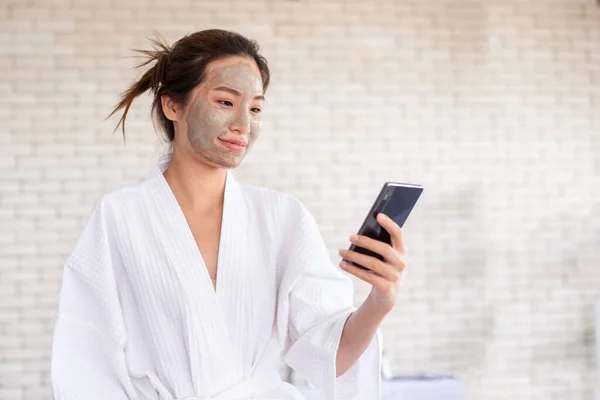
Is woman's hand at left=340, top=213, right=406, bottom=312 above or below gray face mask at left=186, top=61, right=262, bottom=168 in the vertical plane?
below

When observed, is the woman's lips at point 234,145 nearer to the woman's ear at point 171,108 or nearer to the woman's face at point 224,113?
the woman's face at point 224,113

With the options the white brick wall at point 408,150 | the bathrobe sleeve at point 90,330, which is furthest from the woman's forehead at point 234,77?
the white brick wall at point 408,150

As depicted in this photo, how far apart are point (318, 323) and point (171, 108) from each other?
1.91 feet

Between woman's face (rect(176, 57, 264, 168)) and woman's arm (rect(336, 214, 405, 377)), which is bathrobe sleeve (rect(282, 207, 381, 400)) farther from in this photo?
woman's face (rect(176, 57, 264, 168))

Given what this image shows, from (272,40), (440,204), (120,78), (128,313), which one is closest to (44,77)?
(120,78)

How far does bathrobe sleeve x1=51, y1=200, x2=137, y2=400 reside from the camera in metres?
1.55

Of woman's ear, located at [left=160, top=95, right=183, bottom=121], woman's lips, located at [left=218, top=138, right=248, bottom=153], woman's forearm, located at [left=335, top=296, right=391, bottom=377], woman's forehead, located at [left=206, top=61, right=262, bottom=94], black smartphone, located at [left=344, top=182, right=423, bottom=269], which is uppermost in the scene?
woman's forehead, located at [left=206, top=61, right=262, bottom=94]

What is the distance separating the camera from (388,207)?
4.75 feet

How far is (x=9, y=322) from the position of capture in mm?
4297

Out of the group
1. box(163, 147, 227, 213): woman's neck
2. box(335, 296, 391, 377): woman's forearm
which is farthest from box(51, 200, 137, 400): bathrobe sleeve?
box(335, 296, 391, 377): woman's forearm

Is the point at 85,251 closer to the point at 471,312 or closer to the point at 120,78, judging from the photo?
the point at 120,78

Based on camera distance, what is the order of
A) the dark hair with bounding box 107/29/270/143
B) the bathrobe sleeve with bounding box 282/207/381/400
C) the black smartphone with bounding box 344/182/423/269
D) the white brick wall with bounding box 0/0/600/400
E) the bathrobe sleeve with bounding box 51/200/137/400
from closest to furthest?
the black smartphone with bounding box 344/182/423/269 → the bathrobe sleeve with bounding box 51/200/137/400 → the bathrobe sleeve with bounding box 282/207/381/400 → the dark hair with bounding box 107/29/270/143 → the white brick wall with bounding box 0/0/600/400

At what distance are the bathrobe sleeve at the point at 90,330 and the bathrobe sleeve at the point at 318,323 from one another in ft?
1.17

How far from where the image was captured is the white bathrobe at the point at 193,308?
1.59 metres
